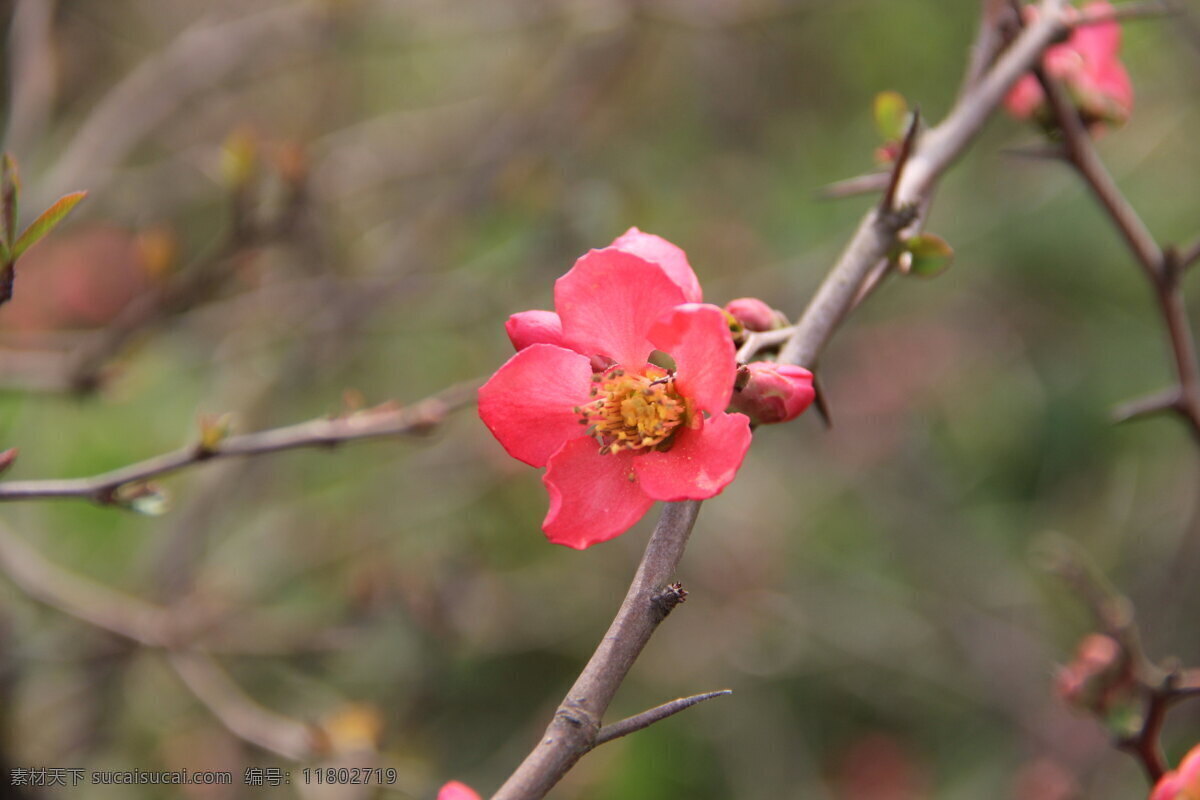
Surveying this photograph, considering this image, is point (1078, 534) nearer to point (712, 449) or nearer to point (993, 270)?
point (993, 270)

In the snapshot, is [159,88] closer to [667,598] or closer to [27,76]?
[27,76]

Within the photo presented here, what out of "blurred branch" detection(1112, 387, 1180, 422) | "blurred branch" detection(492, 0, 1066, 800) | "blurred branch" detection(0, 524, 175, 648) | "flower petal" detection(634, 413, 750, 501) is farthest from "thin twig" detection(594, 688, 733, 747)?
"blurred branch" detection(0, 524, 175, 648)

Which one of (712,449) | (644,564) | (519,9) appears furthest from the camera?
(519,9)

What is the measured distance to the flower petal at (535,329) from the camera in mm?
892

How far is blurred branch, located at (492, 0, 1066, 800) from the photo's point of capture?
0.63 metres

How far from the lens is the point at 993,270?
3.79 metres

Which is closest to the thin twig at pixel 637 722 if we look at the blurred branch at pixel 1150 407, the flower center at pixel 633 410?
the flower center at pixel 633 410

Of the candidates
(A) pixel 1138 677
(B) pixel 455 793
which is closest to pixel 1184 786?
(A) pixel 1138 677

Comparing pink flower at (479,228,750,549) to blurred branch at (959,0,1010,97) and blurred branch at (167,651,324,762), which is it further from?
blurred branch at (167,651,324,762)

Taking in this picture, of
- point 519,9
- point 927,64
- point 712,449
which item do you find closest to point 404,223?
point 519,9

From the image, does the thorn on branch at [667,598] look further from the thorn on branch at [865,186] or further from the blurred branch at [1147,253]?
the blurred branch at [1147,253]

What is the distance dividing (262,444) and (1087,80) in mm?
1273

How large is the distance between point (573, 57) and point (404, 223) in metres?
0.74

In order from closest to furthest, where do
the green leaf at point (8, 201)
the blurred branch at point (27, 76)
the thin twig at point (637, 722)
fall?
the thin twig at point (637, 722) < the green leaf at point (8, 201) < the blurred branch at point (27, 76)
